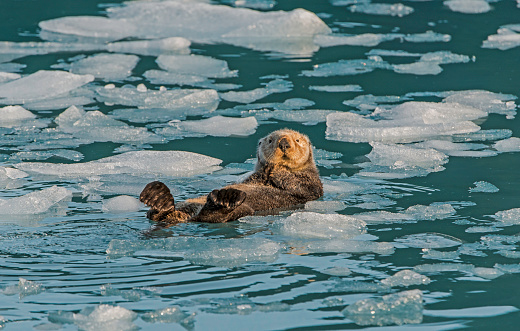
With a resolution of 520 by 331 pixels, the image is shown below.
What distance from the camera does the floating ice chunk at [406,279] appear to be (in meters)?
3.51

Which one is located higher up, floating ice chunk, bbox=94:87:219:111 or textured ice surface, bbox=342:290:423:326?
floating ice chunk, bbox=94:87:219:111

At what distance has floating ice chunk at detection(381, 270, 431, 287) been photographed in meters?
3.51

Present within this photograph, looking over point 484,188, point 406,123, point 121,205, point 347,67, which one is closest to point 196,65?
point 347,67

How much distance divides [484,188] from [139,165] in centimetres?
281

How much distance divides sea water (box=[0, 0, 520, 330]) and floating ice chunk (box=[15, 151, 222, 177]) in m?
0.02

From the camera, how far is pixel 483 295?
3.42 m

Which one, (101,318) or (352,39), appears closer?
(101,318)

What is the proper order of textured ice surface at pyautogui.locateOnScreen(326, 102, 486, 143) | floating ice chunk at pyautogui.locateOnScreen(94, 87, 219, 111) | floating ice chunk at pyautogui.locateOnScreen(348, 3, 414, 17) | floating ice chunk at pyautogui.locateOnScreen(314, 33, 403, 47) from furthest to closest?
floating ice chunk at pyautogui.locateOnScreen(348, 3, 414, 17), floating ice chunk at pyautogui.locateOnScreen(314, 33, 403, 47), floating ice chunk at pyautogui.locateOnScreen(94, 87, 219, 111), textured ice surface at pyautogui.locateOnScreen(326, 102, 486, 143)

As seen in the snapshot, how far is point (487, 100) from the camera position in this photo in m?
8.09

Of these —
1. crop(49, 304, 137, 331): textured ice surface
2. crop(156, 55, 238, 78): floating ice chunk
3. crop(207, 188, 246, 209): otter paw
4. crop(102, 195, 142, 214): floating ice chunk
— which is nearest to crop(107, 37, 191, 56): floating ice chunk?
crop(156, 55, 238, 78): floating ice chunk

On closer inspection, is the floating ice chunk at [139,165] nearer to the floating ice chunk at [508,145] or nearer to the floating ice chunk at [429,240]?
the floating ice chunk at [429,240]

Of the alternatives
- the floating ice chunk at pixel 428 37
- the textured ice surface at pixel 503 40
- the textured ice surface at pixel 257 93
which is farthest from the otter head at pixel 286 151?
the textured ice surface at pixel 503 40

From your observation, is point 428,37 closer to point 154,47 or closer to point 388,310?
point 154,47

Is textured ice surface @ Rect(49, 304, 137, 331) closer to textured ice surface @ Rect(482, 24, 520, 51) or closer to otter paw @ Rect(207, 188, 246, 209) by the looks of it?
otter paw @ Rect(207, 188, 246, 209)
